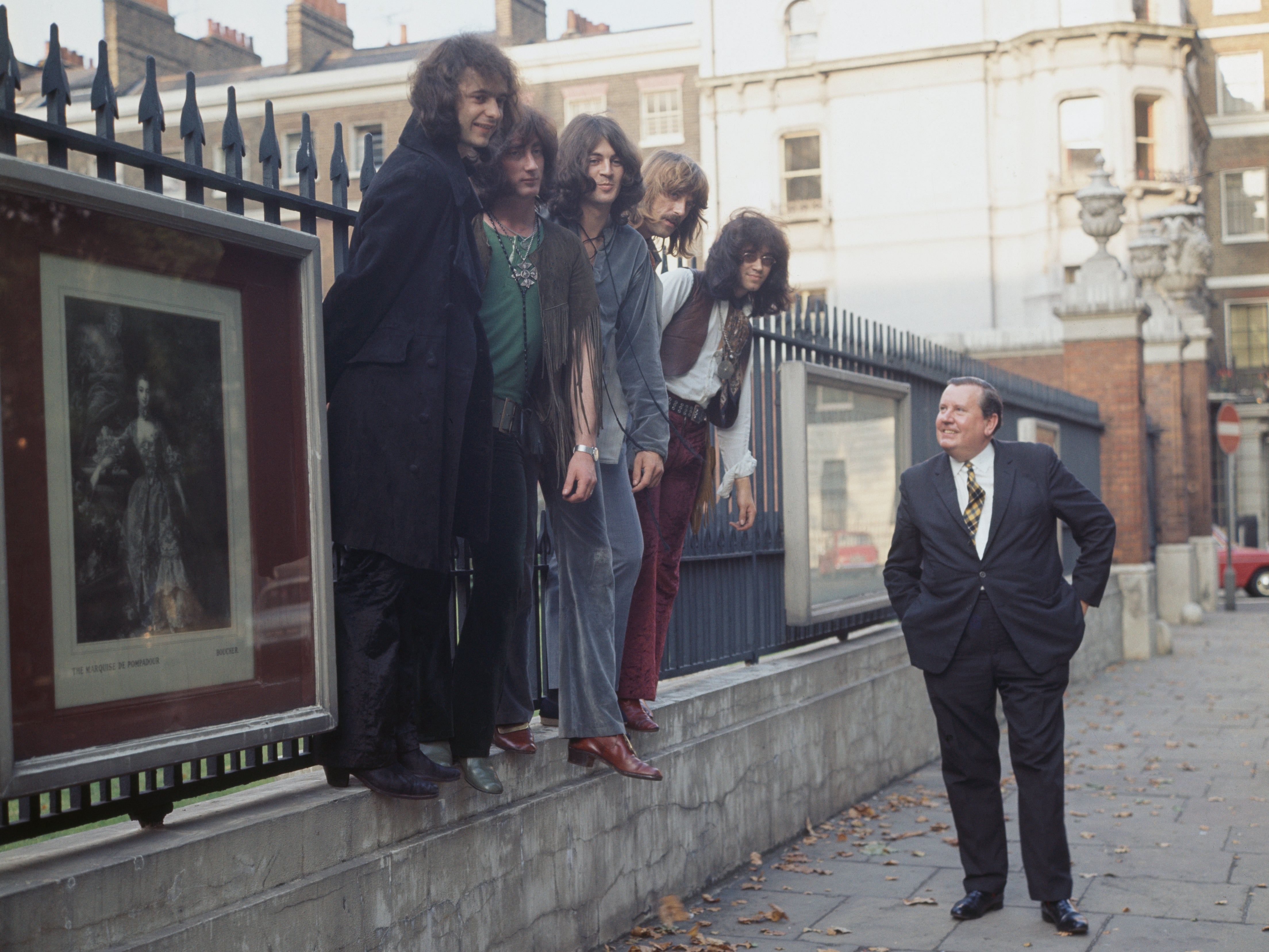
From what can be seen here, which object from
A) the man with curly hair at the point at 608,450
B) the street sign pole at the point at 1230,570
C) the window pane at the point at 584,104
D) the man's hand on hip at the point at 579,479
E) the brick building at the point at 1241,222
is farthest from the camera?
the brick building at the point at 1241,222

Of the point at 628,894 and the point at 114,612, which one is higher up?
the point at 114,612

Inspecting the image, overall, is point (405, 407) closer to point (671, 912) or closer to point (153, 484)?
point (153, 484)

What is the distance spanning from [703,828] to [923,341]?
15.1 ft

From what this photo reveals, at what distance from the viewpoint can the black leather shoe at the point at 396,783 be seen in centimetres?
356

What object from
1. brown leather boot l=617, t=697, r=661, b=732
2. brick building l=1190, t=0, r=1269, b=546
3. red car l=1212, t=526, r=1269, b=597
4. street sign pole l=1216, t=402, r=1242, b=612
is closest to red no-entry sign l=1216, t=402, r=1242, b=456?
street sign pole l=1216, t=402, r=1242, b=612

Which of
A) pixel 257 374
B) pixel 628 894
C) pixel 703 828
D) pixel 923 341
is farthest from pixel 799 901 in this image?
pixel 923 341

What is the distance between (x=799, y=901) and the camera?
5.44 m

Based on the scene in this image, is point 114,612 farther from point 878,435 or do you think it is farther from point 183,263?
point 878,435

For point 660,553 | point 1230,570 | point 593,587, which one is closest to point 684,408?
point 660,553

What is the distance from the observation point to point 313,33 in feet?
141

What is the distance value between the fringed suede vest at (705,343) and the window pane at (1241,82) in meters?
47.3

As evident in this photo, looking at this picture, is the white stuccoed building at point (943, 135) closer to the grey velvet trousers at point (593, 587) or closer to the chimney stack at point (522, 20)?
the chimney stack at point (522, 20)

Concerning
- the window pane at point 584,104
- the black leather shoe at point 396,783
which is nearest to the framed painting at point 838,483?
→ the black leather shoe at point 396,783

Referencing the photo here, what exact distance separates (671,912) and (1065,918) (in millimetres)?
1410
